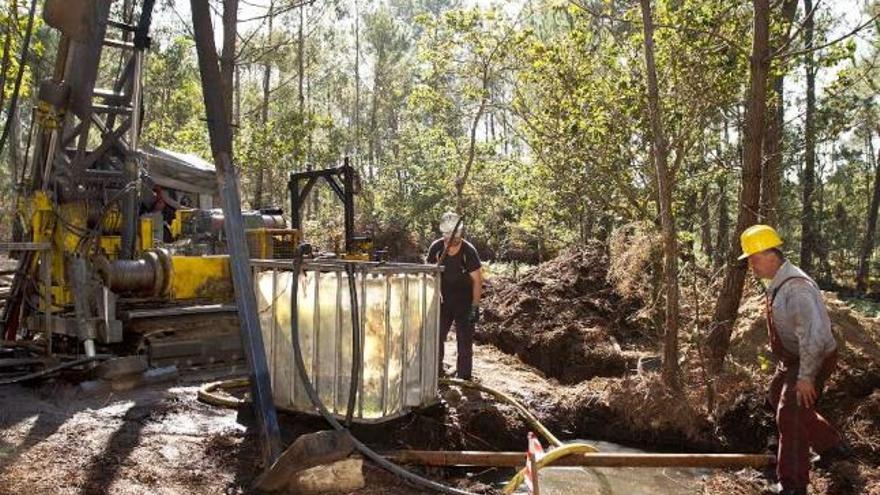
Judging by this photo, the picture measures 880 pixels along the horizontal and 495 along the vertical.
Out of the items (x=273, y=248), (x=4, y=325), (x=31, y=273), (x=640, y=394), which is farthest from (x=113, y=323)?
(x=640, y=394)

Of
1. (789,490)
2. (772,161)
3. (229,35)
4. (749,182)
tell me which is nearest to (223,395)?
(789,490)

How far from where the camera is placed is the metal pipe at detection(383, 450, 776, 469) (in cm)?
518

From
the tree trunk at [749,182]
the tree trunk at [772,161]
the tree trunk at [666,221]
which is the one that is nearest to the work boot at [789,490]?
the tree trunk at [666,221]

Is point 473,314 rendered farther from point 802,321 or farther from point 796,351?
point 802,321

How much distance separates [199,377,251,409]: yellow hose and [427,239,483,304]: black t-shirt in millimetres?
2203

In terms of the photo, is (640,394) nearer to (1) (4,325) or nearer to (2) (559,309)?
(2) (559,309)

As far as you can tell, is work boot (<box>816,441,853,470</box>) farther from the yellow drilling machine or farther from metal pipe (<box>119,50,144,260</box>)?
metal pipe (<box>119,50,144,260</box>)

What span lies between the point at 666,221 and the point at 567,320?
199 inches

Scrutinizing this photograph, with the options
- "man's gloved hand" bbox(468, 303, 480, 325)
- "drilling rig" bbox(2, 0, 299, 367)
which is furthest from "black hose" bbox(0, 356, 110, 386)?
"man's gloved hand" bbox(468, 303, 480, 325)

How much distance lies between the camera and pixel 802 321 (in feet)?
15.6

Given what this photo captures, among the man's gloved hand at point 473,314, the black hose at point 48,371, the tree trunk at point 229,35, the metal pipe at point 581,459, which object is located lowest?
the metal pipe at point 581,459

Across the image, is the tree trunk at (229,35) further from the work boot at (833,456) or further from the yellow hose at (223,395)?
the work boot at (833,456)

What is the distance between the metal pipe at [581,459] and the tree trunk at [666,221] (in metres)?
→ 1.91

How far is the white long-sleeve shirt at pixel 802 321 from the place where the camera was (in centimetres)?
469
